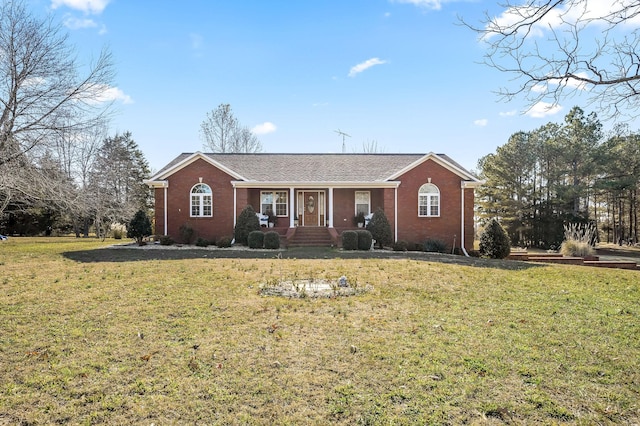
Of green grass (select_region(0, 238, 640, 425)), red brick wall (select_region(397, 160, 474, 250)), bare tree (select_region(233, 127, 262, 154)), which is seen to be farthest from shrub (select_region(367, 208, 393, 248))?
bare tree (select_region(233, 127, 262, 154))

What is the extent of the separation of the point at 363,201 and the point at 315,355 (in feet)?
60.6

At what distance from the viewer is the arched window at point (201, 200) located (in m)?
21.5

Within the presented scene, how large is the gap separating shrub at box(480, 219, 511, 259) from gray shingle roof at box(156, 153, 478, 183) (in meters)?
5.54

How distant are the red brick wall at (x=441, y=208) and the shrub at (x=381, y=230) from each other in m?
1.78

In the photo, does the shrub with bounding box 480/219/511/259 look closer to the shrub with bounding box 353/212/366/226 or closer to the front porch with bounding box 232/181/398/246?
the front porch with bounding box 232/181/398/246

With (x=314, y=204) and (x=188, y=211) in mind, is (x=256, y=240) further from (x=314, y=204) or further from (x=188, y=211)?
(x=314, y=204)

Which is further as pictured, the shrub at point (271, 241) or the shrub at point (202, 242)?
the shrub at point (202, 242)

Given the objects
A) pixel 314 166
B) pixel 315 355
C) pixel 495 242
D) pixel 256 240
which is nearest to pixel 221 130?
pixel 314 166

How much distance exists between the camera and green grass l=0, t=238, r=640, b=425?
3.56m

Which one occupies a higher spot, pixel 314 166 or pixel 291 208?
pixel 314 166

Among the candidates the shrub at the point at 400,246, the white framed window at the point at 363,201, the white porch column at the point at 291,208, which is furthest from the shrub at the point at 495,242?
the white porch column at the point at 291,208

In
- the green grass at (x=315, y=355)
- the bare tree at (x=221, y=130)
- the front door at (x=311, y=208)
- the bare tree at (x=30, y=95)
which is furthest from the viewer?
the bare tree at (x=221, y=130)

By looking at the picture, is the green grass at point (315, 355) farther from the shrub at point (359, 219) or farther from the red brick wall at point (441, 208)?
the shrub at point (359, 219)

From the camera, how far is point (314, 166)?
80.2 ft
